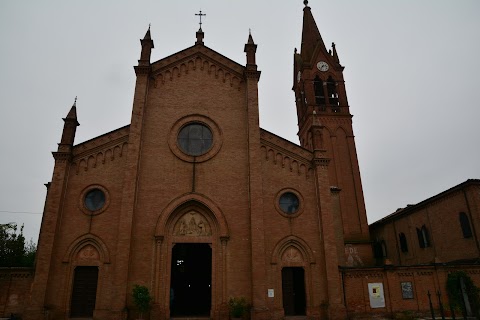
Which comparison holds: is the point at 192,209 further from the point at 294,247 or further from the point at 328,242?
the point at 328,242

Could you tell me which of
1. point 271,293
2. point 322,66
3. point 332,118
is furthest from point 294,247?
point 322,66

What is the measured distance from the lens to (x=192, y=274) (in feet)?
74.9

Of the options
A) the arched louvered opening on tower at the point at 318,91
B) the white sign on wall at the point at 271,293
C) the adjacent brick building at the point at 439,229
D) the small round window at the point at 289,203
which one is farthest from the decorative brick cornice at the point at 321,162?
the arched louvered opening on tower at the point at 318,91

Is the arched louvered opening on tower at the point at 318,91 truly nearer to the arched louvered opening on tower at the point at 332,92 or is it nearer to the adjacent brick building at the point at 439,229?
the arched louvered opening on tower at the point at 332,92

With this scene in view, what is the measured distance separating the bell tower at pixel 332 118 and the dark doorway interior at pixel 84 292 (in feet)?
57.9

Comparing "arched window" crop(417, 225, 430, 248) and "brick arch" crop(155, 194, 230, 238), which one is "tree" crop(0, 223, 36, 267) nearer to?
"brick arch" crop(155, 194, 230, 238)

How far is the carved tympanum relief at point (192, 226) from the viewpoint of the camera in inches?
687

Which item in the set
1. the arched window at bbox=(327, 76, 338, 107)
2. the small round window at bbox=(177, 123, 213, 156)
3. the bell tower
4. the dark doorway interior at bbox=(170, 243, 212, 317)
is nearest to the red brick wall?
the dark doorway interior at bbox=(170, 243, 212, 317)

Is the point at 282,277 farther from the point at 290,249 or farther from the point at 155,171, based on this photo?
the point at 155,171

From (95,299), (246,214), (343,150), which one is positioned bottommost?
(95,299)

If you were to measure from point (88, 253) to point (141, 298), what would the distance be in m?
3.76

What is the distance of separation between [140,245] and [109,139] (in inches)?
235

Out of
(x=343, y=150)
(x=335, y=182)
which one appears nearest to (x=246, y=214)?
(x=335, y=182)

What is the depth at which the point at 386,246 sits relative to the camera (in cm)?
3161
